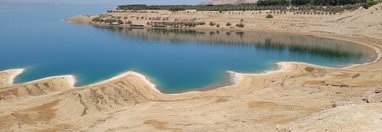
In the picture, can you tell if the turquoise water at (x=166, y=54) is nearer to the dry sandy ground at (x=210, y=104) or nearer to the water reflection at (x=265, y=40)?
the water reflection at (x=265, y=40)

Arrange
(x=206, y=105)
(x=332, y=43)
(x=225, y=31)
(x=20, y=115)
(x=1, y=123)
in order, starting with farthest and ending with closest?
(x=225, y=31)
(x=332, y=43)
(x=206, y=105)
(x=20, y=115)
(x=1, y=123)

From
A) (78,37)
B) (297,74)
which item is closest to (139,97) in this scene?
(297,74)

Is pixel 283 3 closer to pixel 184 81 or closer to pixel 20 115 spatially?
pixel 184 81

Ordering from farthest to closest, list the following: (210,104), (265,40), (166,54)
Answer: (265,40) → (166,54) → (210,104)

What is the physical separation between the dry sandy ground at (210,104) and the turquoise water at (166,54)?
4123 millimetres

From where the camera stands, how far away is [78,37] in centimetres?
11469

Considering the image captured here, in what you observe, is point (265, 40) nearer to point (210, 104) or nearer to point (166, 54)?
point (166, 54)

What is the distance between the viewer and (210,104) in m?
41.1

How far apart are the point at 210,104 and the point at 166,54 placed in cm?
4294

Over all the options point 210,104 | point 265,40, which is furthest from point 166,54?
point 210,104

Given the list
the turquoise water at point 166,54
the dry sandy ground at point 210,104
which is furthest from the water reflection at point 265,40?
the dry sandy ground at point 210,104

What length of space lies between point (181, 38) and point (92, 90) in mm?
64355

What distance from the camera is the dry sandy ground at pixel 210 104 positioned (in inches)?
1161

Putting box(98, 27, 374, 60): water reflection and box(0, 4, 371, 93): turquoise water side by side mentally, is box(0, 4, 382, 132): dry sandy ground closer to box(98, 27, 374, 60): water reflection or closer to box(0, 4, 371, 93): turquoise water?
box(0, 4, 371, 93): turquoise water
